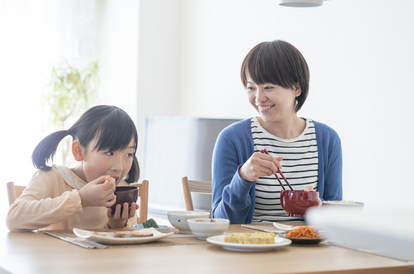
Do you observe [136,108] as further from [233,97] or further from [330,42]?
[330,42]

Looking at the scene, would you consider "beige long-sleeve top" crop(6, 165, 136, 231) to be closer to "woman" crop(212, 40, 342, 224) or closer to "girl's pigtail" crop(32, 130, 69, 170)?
"girl's pigtail" crop(32, 130, 69, 170)

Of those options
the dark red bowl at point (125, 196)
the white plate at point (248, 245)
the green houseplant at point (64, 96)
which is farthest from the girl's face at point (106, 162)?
the green houseplant at point (64, 96)

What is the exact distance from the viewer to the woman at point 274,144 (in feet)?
5.59

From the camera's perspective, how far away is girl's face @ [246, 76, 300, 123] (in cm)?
172

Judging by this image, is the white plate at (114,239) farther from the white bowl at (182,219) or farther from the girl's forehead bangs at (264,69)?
the girl's forehead bangs at (264,69)

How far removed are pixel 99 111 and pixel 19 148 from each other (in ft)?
8.87

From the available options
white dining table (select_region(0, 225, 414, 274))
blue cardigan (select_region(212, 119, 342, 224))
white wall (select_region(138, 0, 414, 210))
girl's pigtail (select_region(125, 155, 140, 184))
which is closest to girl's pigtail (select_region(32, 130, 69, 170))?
girl's pigtail (select_region(125, 155, 140, 184))

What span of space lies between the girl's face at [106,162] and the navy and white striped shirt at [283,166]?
449 millimetres

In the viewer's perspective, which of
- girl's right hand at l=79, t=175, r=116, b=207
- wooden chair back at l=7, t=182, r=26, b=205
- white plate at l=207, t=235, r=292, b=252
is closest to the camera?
white plate at l=207, t=235, r=292, b=252

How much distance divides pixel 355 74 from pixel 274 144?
1008 millimetres

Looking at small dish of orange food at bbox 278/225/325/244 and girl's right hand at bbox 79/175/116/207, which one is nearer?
small dish of orange food at bbox 278/225/325/244

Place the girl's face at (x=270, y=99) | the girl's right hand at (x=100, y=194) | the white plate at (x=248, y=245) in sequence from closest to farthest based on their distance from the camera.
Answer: the white plate at (x=248, y=245)
the girl's right hand at (x=100, y=194)
the girl's face at (x=270, y=99)

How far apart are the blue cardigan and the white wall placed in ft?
2.03

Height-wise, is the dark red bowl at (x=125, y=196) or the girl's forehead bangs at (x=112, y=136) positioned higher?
the girl's forehead bangs at (x=112, y=136)
